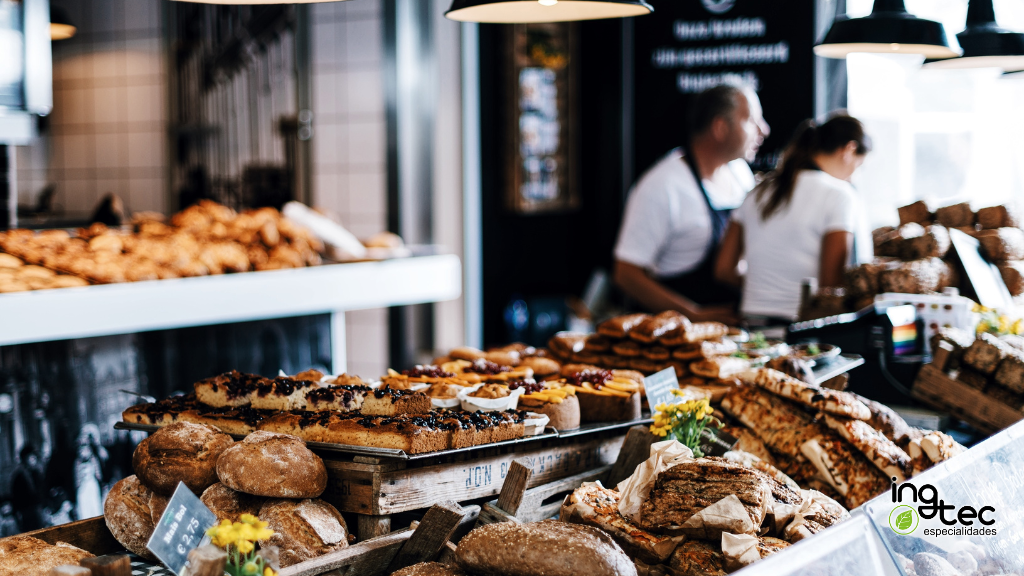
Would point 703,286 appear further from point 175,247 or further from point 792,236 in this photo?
point 175,247

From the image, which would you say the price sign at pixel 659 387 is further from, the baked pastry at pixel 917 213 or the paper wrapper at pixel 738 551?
the baked pastry at pixel 917 213

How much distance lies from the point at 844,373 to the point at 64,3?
744 cm

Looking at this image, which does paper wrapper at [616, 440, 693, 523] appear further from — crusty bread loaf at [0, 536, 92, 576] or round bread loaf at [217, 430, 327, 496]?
crusty bread loaf at [0, 536, 92, 576]

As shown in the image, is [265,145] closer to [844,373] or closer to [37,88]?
[37,88]

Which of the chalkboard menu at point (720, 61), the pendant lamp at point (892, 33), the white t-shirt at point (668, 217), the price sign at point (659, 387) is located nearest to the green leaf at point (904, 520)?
the price sign at point (659, 387)

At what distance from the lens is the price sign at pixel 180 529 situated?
4.56ft

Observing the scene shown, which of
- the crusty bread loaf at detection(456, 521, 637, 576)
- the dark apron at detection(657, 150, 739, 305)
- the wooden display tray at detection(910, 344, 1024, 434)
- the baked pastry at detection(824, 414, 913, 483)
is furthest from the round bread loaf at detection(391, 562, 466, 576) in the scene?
→ the dark apron at detection(657, 150, 739, 305)

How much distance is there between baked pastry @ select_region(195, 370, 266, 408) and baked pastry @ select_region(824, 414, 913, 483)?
54.5 inches

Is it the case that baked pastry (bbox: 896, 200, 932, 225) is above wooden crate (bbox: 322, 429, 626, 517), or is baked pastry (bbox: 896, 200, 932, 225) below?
above

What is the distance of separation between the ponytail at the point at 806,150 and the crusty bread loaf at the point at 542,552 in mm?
3026

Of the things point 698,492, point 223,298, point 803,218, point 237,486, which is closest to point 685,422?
point 698,492

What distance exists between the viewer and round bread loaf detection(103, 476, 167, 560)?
A: 5.87 feet

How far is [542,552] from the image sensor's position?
1.44m

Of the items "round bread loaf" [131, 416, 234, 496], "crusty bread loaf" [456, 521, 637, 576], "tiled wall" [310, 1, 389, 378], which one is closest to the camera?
"crusty bread loaf" [456, 521, 637, 576]
